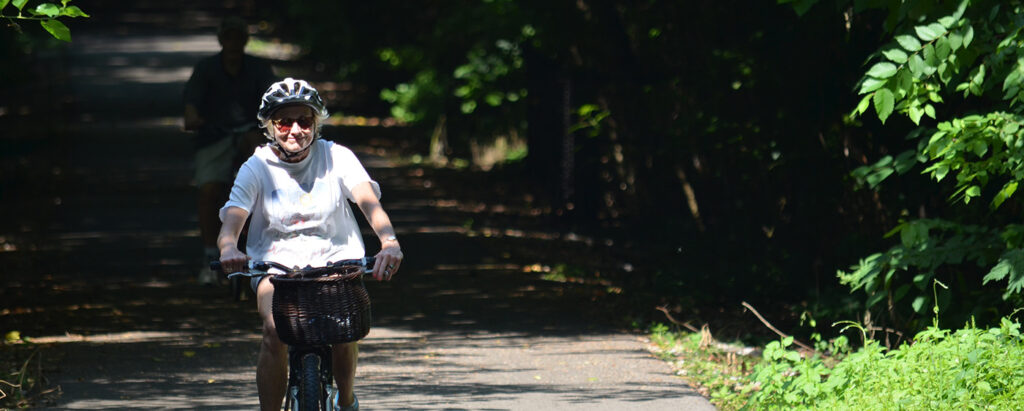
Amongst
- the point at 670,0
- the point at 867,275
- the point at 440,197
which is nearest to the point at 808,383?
the point at 867,275

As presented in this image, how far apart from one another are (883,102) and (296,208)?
9.11 ft

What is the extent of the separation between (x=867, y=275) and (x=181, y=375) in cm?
378

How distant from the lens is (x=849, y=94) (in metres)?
9.44

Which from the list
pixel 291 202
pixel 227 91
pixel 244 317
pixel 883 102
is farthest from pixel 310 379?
pixel 227 91

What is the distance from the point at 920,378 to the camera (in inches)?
241

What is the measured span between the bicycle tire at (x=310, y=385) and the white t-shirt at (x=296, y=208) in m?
0.37

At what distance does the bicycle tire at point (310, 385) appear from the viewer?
5.35m

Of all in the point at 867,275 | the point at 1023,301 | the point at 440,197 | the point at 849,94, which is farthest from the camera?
the point at 440,197

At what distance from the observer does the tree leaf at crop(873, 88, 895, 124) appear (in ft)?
21.5

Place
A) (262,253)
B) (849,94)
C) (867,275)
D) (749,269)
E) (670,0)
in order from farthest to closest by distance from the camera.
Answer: (670,0) → (749,269) → (849,94) → (867,275) → (262,253)

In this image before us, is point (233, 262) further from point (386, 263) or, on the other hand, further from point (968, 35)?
point (968, 35)

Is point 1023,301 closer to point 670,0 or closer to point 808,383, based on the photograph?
point 808,383

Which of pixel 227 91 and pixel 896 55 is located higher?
pixel 227 91

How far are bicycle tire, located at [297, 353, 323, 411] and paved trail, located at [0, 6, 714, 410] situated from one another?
1877 millimetres
